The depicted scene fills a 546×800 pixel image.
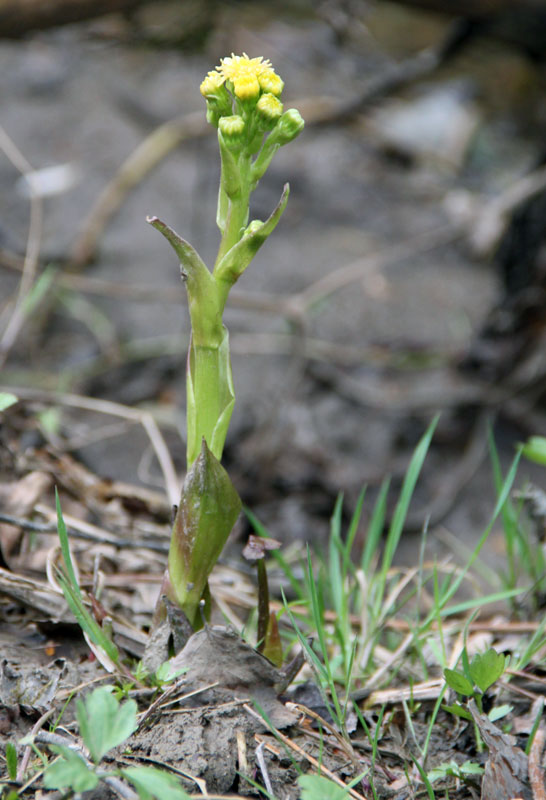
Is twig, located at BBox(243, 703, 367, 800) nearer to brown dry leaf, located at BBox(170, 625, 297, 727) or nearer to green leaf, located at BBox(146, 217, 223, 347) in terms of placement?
brown dry leaf, located at BBox(170, 625, 297, 727)

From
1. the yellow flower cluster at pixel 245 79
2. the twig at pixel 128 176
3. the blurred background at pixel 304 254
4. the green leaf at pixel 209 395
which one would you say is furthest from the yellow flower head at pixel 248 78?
the twig at pixel 128 176

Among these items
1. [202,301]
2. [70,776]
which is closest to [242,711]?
[70,776]

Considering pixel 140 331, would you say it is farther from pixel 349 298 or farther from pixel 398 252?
pixel 398 252

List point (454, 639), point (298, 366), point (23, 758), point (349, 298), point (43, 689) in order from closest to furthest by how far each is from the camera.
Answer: point (23, 758) → point (43, 689) → point (454, 639) → point (298, 366) → point (349, 298)

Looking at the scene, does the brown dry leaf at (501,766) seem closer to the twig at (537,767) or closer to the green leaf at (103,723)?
the twig at (537,767)

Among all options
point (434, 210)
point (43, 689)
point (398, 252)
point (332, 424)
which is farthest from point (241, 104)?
point (434, 210)

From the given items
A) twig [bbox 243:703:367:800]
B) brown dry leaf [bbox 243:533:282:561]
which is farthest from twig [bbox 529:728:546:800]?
brown dry leaf [bbox 243:533:282:561]
